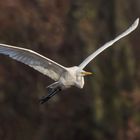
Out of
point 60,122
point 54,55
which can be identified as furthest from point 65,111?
point 54,55

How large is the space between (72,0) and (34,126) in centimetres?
224

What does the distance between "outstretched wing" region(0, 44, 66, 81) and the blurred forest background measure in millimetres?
6038

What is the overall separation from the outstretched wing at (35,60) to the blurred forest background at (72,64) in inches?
238

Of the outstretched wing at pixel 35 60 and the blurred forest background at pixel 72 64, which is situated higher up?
the blurred forest background at pixel 72 64

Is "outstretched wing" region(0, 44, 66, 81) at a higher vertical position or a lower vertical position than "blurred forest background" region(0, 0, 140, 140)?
lower

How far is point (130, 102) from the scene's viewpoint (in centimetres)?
1631

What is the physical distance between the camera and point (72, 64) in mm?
15875

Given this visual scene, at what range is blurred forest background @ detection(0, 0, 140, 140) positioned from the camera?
1532 cm

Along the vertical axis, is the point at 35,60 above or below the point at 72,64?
below

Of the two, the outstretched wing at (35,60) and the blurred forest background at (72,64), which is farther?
the blurred forest background at (72,64)

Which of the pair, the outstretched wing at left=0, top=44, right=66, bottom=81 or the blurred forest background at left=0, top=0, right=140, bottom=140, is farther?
the blurred forest background at left=0, top=0, right=140, bottom=140

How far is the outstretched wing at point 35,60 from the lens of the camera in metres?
8.30

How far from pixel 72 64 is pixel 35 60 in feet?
23.8

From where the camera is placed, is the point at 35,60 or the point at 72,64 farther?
the point at 72,64
